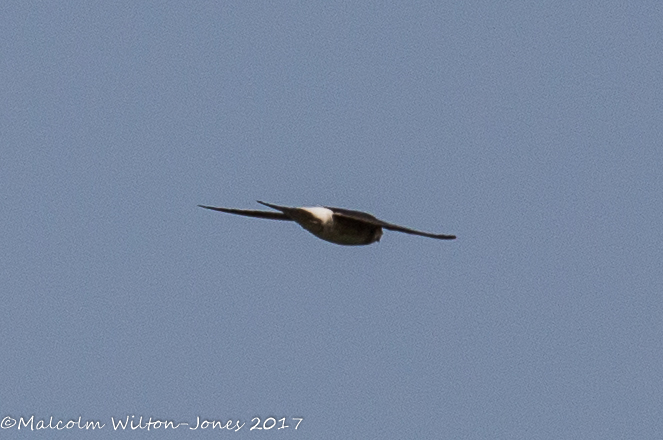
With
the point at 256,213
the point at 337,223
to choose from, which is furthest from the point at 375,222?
the point at 256,213

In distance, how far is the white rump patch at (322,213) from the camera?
29.1 m

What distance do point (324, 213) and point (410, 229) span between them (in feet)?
5.24

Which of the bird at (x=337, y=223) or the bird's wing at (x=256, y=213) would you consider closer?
the bird at (x=337, y=223)

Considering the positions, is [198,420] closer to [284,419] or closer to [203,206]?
[284,419]

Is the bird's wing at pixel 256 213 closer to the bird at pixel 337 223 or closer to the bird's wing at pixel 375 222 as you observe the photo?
the bird at pixel 337 223

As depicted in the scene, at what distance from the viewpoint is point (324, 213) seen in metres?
29.3

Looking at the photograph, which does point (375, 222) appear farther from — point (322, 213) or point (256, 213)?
point (256, 213)

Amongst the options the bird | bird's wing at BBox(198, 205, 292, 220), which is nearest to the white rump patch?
the bird

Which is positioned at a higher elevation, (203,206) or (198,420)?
(203,206)

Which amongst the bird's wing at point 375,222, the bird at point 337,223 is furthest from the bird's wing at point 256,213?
the bird's wing at point 375,222

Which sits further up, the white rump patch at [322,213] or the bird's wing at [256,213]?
the bird's wing at [256,213]

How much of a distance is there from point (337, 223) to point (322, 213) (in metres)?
0.50

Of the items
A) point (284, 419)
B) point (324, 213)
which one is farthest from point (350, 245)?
point (284, 419)

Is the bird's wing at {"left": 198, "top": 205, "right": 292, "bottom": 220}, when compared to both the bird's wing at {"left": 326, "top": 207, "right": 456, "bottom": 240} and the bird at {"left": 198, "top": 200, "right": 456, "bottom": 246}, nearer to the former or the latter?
the bird at {"left": 198, "top": 200, "right": 456, "bottom": 246}
